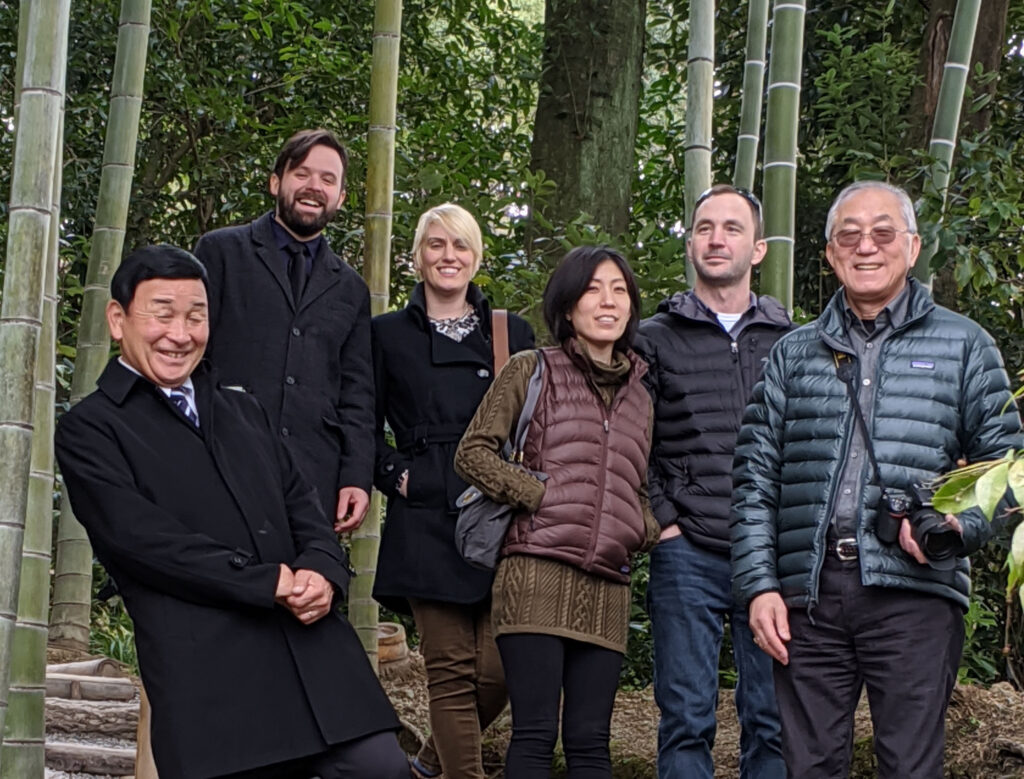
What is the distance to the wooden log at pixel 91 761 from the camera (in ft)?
17.9

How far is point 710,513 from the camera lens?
396 cm

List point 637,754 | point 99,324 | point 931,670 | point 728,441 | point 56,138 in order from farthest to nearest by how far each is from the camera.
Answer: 1. point 99,324
2. point 637,754
3. point 728,441
4. point 56,138
5. point 931,670

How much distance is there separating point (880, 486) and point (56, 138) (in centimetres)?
203

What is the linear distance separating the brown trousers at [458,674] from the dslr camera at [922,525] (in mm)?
1295

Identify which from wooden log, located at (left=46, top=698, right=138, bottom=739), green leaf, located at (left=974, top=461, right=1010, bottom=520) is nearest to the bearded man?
wooden log, located at (left=46, top=698, right=138, bottom=739)

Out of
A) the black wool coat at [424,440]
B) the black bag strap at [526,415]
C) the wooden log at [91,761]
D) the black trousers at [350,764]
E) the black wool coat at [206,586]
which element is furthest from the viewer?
the wooden log at [91,761]

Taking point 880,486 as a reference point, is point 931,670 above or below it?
below

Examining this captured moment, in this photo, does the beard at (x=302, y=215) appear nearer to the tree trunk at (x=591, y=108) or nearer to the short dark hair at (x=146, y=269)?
the short dark hair at (x=146, y=269)

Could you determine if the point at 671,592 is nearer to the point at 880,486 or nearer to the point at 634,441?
the point at 634,441

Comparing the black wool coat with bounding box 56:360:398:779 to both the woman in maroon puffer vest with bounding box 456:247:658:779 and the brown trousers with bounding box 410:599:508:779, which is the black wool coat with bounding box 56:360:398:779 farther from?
the brown trousers with bounding box 410:599:508:779

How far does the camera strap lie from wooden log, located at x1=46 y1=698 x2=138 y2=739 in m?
3.23

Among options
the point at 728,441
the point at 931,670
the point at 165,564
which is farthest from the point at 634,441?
the point at 165,564

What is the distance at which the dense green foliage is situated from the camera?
7797 mm

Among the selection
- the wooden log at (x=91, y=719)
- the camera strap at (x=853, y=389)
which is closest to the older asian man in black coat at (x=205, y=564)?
the camera strap at (x=853, y=389)
